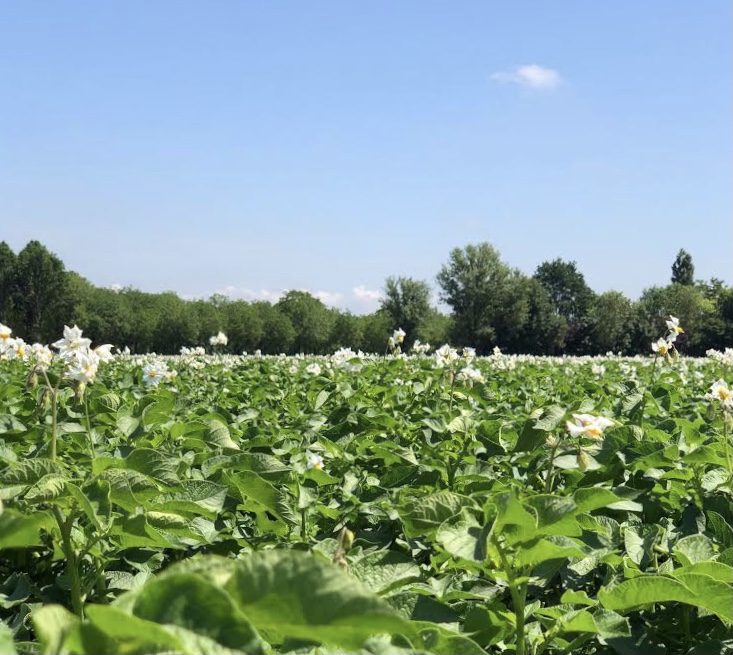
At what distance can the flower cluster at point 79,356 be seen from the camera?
3314mm

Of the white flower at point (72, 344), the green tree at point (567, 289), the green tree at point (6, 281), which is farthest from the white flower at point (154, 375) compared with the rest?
the green tree at point (567, 289)

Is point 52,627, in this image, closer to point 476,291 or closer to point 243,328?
point 243,328

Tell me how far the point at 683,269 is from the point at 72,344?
11488cm

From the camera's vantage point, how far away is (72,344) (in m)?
3.88

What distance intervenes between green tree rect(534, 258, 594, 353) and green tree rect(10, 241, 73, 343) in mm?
51910

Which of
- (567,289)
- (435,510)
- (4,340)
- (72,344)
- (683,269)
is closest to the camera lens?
(435,510)

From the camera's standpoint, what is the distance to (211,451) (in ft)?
9.66

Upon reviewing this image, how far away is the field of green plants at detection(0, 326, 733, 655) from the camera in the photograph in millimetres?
803

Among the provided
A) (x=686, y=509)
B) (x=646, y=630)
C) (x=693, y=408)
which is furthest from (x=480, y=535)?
(x=693, y=408)

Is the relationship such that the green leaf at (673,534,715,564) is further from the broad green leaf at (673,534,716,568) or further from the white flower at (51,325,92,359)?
the white flower at (51,325,92,359)

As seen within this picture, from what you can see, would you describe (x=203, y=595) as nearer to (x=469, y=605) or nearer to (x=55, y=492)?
(x=55, y=492)

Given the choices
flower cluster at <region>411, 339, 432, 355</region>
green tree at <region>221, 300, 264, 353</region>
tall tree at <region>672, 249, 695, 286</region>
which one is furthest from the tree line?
flower cluster at <region>411, 339, 432, 355</region>

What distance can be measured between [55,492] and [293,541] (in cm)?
84

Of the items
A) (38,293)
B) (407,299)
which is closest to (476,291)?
(407,299)
